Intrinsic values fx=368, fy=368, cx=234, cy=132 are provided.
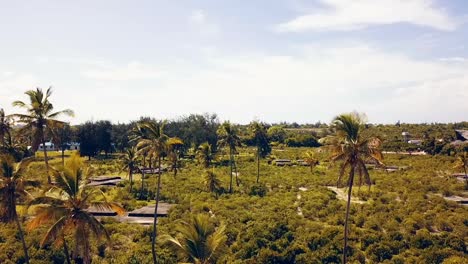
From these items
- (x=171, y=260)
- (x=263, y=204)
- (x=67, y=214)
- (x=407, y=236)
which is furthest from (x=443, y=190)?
(x=67, y=214)

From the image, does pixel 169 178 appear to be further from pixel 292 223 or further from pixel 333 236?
pixel 333 236

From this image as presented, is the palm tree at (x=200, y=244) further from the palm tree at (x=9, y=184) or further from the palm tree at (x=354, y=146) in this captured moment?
the palm tree at (x=9, y=184)

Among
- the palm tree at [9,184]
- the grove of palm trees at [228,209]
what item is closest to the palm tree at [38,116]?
the grove of palm trees at [228,209]

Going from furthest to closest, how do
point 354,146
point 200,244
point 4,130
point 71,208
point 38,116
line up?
point 4,130 → point 38,116 → point 354,146 → point 200,244 → point 71,208

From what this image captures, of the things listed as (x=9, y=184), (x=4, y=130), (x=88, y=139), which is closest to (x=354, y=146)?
(x=9, y=184)

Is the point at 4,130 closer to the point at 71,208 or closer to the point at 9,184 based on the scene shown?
the point at 9,184
